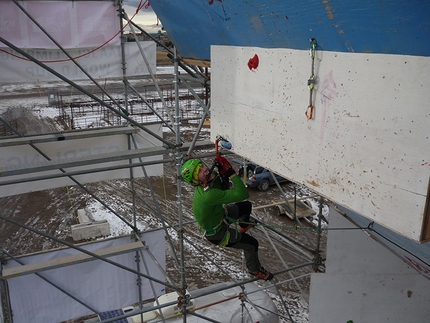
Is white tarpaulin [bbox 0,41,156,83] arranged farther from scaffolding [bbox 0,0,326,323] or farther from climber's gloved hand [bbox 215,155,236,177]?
climber's gloved hand [bbox 215,155,236,177]

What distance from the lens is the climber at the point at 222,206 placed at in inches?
169

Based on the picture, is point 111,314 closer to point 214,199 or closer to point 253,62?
point 214,199

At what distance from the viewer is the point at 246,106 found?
364 cm

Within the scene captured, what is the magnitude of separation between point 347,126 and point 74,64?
5820mm

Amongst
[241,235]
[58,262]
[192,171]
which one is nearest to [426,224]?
[192,171]

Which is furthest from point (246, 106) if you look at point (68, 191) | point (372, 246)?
point (68, 191)

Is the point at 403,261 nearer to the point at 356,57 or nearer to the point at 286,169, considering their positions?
the point at 286,169

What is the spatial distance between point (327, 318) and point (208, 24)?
4.11 metres

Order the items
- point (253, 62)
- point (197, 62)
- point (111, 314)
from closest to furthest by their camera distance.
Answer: point (253, 62), point (197, 62), point (111, 314)

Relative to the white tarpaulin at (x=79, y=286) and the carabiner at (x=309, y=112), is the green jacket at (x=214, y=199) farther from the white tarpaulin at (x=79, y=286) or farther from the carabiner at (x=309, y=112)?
the white tarpaulin at (x=79, y=286)

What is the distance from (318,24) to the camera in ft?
8.50

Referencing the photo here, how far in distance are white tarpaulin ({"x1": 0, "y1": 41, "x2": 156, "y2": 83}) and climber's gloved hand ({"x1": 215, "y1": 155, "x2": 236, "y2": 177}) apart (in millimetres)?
3427

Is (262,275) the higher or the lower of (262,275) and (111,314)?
the higher

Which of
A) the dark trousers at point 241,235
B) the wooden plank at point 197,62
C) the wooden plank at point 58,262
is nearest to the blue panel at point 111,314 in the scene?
the wooden plank at point 58,262
